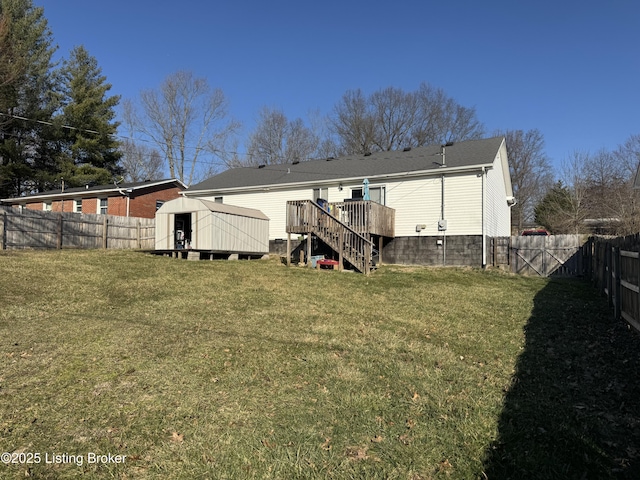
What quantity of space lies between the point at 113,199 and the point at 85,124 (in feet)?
34.5

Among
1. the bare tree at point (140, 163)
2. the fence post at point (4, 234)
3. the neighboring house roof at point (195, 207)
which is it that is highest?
the bare tree at point (140, 163)

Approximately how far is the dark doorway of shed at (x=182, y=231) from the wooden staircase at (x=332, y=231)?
5.10m

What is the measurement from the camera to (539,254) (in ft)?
50.8

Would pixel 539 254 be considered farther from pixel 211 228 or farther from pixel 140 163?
pixel 140 163

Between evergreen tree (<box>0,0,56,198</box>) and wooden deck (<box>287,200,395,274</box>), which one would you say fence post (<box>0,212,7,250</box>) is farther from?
evergreen tree (<box>0,0,56,198</box>)

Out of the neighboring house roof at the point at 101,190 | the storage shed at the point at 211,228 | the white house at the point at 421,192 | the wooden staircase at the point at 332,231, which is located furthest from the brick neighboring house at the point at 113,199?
the wooden staircase at the point at 332,231

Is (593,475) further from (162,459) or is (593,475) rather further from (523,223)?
(523,223)

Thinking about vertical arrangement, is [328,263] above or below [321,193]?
below

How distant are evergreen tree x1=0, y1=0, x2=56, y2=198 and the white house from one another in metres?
17.1

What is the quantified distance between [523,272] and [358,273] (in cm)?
712

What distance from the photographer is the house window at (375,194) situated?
17859 millimetres

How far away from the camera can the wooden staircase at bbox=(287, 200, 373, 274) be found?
539 inches

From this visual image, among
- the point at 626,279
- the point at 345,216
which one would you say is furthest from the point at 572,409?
the point at 345,216

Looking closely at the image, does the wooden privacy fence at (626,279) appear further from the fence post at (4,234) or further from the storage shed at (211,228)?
the fence post at (4,234)
